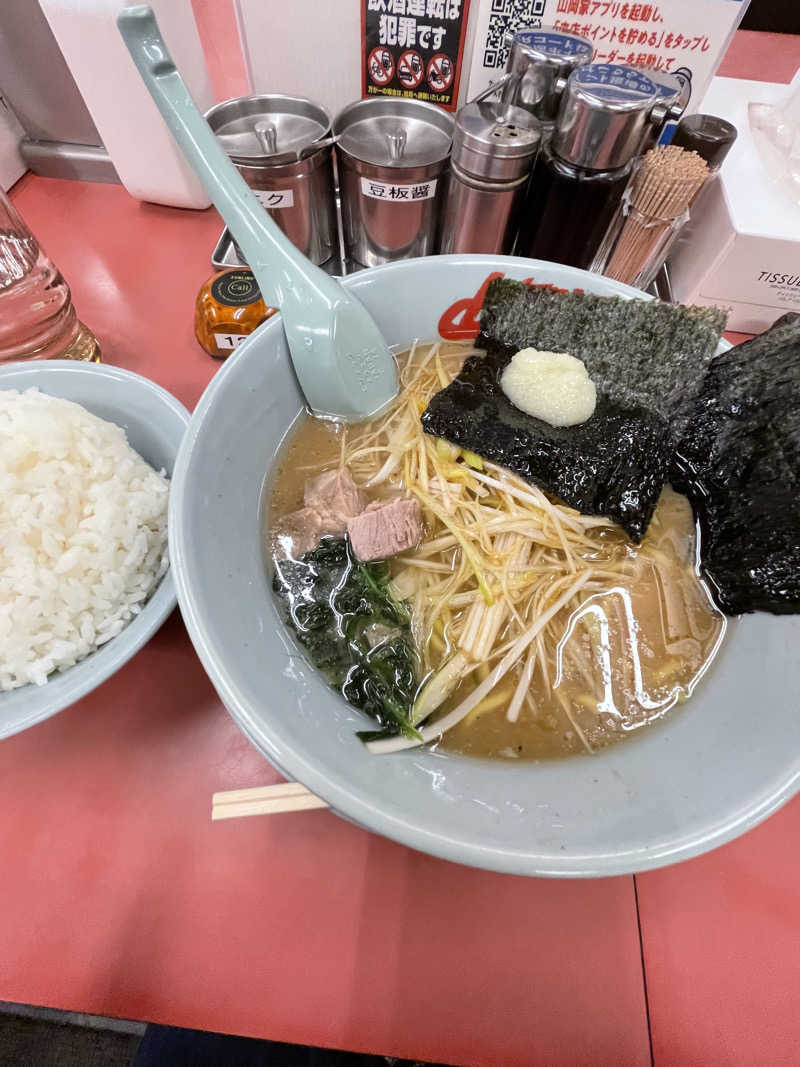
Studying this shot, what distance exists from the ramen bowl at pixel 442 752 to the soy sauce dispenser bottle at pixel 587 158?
32 centimetres

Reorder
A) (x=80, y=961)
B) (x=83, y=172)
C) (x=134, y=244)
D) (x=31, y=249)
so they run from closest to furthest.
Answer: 1. (x=80, y=961)
2. (x=31, y=249)
3. (x=134, y=244)
4. (x=83, y=172)

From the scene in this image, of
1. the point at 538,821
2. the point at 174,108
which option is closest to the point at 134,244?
the point at 174,108

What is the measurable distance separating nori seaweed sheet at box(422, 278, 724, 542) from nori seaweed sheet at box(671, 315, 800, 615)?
7cm

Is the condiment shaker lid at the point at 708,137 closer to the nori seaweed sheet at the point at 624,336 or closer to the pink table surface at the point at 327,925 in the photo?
the nori seaweed sheet at the point at 624,336

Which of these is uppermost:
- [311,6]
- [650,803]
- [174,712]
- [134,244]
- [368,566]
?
[311,6]

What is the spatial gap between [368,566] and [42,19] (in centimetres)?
205

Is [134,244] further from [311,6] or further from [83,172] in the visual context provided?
[311,6]

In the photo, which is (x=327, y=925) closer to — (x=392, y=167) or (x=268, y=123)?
(x=392, y=167)

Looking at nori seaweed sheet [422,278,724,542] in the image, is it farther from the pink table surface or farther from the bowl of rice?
the pink table surface

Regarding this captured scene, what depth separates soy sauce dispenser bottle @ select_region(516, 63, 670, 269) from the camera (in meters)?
1.19

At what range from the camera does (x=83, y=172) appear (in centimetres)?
205

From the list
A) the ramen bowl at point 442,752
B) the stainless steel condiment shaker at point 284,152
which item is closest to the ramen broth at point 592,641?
the ramen bowl at point 442,752

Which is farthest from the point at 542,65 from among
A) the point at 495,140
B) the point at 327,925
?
the point at 327,925

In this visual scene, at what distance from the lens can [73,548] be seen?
1.03 metres
